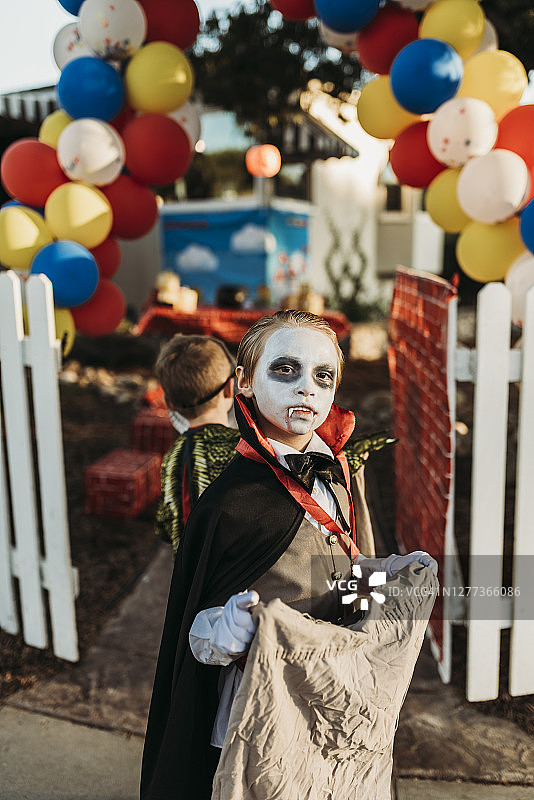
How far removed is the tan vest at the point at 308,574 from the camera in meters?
1.59

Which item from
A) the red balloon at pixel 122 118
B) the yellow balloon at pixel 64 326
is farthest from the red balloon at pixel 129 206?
the yellow balloon at pixel 64 326

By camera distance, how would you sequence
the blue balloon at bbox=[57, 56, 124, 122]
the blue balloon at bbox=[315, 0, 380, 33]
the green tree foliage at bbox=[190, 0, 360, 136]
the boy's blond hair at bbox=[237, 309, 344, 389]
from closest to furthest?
1. the boy's blond hair at bbox=[237, 309, 344, 389]
2. the blue balloon at bbox=[315, 0, 380, 33]
3. the blue balloon at bbox=[57, 56, 124, 122]
4. the green tree foliage at bbox=[190, 0, 360, 136]

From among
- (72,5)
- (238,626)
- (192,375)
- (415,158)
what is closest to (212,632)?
(238,626)

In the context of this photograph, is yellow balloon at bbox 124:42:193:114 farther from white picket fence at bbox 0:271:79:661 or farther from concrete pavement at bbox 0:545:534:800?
concrete pavement at bbox 0:545:534:800

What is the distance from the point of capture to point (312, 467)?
1.64 m

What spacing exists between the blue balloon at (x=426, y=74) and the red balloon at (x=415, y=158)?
0.78 ft

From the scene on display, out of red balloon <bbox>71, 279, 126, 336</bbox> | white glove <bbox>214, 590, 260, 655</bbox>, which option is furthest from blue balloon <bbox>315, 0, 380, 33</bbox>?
white glove <bbox>214, 590, 260, 655</bbox>

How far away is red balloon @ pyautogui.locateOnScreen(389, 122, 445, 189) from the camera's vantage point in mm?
3504

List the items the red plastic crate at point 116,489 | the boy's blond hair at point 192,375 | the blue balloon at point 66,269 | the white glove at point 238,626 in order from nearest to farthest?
1. the white glove at point 238,626
2. the boy's blond hair at point 192,375
3. the blue balloon at point 66,269
4. the red plastic crate at point 116,489

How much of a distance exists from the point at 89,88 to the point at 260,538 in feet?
9.60

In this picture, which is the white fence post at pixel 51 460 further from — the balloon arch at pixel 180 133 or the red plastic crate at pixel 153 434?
the red plastic crate at pixel 153 434

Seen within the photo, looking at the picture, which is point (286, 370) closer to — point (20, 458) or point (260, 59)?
point (20, 458)

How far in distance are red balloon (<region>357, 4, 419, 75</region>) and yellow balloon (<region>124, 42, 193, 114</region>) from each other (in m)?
0.99

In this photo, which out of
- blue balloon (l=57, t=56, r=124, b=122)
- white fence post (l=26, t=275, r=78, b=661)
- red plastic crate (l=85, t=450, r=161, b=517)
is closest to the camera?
white fence post (l=26, t=275, r=78, b=661)
